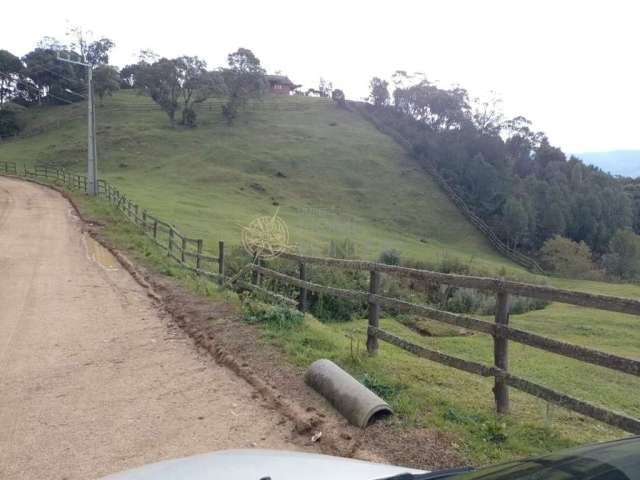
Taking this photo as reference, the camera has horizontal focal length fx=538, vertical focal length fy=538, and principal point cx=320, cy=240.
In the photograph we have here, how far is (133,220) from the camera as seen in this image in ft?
73.5

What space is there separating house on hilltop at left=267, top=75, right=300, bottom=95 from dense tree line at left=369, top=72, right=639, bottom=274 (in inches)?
1063

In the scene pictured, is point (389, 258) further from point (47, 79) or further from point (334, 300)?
point (47, 79)

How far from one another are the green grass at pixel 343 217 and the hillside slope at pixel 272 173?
0.23 m

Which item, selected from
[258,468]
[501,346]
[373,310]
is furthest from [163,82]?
[258,468]

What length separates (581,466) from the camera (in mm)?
1693

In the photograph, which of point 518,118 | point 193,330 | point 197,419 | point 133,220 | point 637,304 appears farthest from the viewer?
point 518,118

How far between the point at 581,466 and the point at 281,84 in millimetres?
118309

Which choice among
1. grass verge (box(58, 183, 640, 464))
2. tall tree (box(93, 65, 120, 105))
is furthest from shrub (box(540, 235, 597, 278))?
tall tree (box(93, 65, 120, 105))

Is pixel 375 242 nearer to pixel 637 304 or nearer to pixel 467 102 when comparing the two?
pixel 637 304

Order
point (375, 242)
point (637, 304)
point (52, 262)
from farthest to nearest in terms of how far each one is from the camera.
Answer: point (375, 242) < point (52, 262) < point (637, 304)

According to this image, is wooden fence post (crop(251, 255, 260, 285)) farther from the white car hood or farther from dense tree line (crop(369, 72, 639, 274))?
dense tree line (crop(369, 72, 639, 274))

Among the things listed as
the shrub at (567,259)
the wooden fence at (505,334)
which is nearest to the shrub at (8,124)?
the shrub at (567,259)

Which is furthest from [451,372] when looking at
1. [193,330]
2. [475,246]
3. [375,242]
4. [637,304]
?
[475,246]

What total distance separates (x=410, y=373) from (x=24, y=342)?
17.5ft
